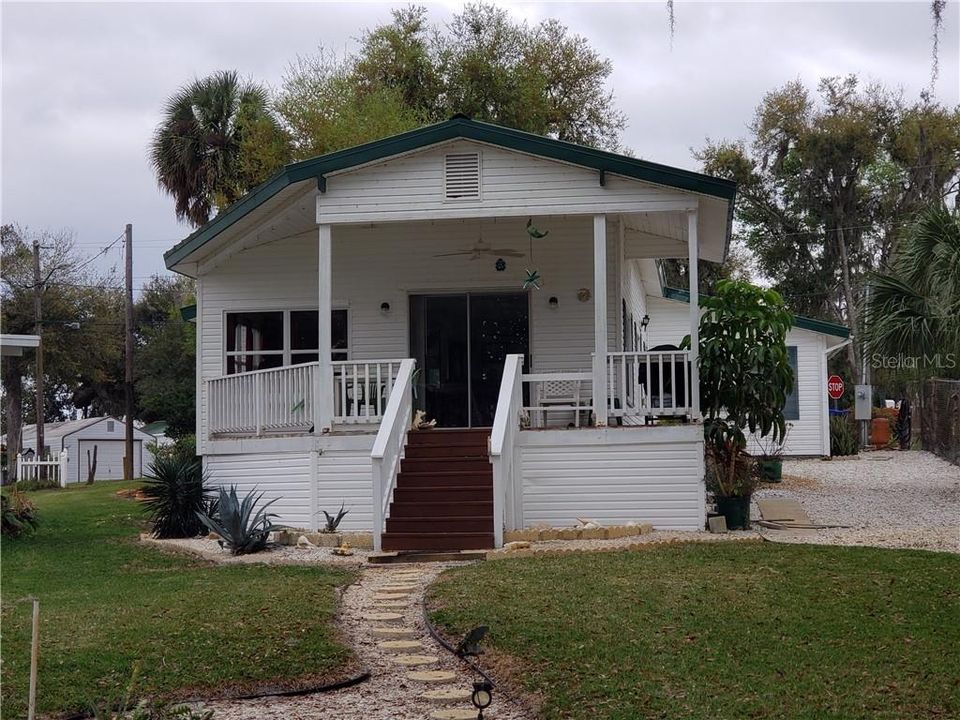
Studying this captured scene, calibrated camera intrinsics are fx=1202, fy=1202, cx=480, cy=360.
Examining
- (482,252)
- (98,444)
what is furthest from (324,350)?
(98,444)

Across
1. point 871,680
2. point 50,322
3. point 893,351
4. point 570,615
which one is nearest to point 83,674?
point 570,615

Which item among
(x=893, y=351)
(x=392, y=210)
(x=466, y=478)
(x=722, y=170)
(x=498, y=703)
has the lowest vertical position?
(x=498, y=703)

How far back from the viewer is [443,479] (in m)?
13.9

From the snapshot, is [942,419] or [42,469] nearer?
[942,419]

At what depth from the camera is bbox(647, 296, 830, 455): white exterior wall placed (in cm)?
2588

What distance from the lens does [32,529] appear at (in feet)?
49.8

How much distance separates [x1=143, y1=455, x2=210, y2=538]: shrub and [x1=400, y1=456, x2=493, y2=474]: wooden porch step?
307 centimetres

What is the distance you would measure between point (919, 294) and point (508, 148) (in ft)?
Answer: 24.1

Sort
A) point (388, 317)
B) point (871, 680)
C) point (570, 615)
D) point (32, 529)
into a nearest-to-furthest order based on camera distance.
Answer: point (871, 680)
point (570, 615)
point (32, 529)
point (388, 317)

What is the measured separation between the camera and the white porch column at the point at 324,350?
14.7 metres

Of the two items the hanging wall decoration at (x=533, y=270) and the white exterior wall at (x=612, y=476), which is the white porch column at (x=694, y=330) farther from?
the hanging wall decoration at (x=533, y=270)

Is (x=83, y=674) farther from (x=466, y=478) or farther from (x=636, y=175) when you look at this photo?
(x=636, y=175)

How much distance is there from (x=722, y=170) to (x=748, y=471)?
92.7ft

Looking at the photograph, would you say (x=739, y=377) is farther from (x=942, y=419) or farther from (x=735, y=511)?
(x=942, y=419)
